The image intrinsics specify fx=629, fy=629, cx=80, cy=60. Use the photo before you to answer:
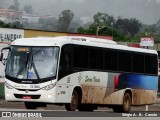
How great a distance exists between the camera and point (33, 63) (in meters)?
25.1

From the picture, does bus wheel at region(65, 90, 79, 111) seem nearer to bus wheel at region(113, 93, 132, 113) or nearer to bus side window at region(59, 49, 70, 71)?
bus side window at region(59, 49, 70, 71)

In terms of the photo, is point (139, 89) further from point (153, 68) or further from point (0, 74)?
point (0, 74)

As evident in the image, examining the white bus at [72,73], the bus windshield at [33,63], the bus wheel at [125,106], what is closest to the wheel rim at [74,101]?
the white bus at [72,73]

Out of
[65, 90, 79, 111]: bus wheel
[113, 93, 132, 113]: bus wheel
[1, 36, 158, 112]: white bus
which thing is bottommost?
[113, 93, 132, 113]: bus wheel

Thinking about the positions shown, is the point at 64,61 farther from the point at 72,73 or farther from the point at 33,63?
the point at 33,63

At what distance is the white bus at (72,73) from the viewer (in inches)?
984

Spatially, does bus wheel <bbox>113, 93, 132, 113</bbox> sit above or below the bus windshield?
below

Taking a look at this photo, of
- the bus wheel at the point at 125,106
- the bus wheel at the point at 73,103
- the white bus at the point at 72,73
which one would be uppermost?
the white bus at the point at 72,73

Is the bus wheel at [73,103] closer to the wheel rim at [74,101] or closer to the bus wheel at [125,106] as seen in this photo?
the wheel rim at [74,101]

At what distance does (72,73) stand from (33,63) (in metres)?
1.86

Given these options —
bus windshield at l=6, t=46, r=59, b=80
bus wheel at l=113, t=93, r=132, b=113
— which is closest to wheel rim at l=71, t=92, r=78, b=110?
bus windshield at l=6, t=46, r=59, b=80

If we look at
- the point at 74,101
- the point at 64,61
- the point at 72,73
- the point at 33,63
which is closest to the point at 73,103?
the point at 74,101

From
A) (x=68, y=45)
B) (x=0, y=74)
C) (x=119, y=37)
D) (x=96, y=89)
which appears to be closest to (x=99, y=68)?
(x=96, y=89)

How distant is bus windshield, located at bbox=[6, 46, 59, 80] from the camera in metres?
25.0
